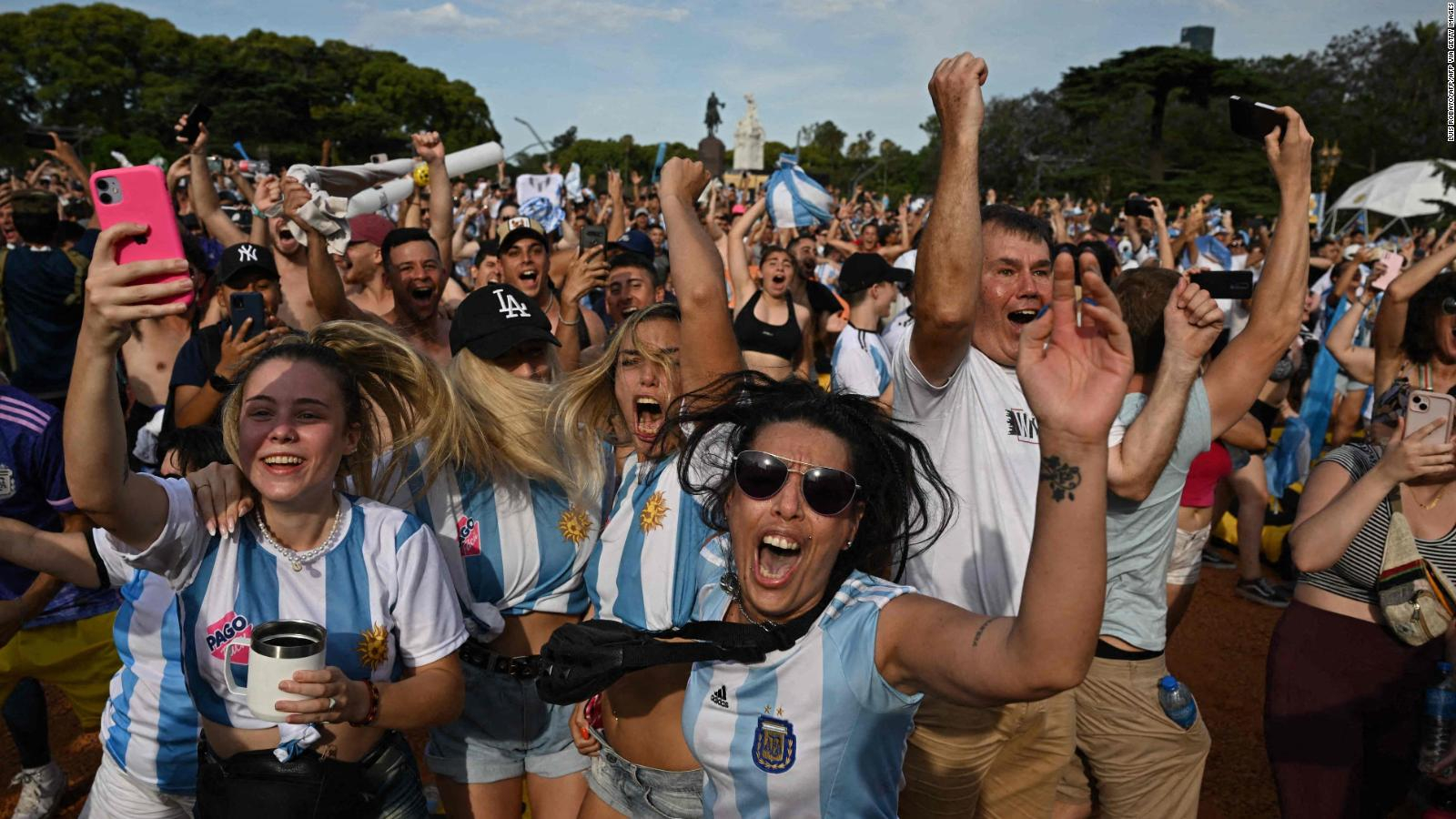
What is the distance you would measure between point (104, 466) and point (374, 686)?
31.7 inches

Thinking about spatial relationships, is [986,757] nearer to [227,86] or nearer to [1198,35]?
[227,86]

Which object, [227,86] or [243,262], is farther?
[227,86]

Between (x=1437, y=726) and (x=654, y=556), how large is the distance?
2654 mm

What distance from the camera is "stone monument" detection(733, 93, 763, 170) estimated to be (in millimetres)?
52688

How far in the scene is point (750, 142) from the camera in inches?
2099

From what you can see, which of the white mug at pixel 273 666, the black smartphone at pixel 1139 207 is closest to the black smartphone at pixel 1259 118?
the white mug at pixel 273 666

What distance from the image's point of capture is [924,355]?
9.10 feet

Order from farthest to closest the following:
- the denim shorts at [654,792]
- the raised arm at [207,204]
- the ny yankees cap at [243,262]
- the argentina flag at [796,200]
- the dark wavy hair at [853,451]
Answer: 1. the argentina flag at [796,200]
2. the raised arm at [207,204]
3. the ny yankees cap at [243,262]
4. the denim shorts at [654,792]
5. the dark wavy hair at [853,451]

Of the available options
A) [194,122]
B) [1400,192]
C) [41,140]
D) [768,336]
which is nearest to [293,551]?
[194,122]

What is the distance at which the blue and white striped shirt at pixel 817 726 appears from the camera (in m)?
1.97

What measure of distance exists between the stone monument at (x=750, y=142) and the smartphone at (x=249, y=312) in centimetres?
4968

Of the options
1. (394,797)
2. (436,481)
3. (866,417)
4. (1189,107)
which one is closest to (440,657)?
(394,797)

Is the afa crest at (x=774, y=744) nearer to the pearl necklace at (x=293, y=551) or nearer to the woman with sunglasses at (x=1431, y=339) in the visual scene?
the pearl necklace at (x=293, y=551)

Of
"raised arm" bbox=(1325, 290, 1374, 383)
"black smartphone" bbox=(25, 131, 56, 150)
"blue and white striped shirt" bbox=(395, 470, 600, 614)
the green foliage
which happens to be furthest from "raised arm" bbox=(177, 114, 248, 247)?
the green foliage
